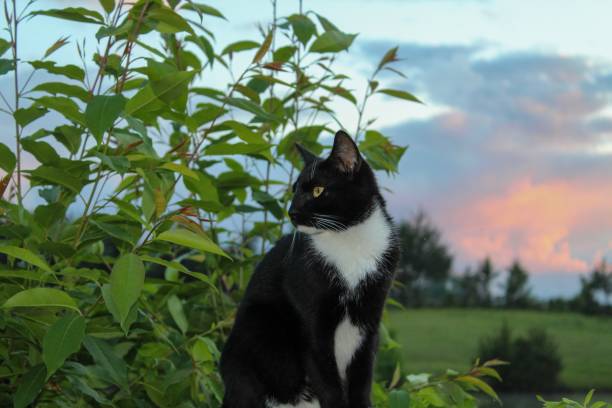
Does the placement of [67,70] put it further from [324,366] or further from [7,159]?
[324,366]

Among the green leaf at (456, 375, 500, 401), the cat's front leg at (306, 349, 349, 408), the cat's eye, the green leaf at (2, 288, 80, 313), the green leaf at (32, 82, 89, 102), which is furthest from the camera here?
the green leaf at (456, 375, 500, 401)

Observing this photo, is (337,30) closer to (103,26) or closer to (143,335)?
(103,26)

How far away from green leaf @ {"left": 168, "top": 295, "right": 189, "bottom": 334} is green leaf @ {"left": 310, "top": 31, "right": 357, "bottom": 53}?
1.46 metres

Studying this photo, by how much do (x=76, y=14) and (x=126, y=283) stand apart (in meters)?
1.29

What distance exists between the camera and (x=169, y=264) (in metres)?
2.52

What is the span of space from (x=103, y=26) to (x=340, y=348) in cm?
163

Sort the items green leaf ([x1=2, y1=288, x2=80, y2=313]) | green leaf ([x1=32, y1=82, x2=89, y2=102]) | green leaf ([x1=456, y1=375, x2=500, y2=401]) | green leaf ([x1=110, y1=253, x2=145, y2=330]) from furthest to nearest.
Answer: green leaf ([x1=456, y1=375, x2=500, y2=401]), green leaf ([x1=32, y1=82, x2=89, y2=102]), green leaf ([x1=2, y1=288, x2=80, y2=313]), green leaf ([x1=110, y1=253, x2=145, y2=330])

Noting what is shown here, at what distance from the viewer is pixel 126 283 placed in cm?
233

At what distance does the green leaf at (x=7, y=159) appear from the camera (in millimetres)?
2964

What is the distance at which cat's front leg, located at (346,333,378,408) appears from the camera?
115 inches

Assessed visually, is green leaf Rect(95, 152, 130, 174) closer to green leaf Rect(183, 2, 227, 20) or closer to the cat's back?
the cat's back

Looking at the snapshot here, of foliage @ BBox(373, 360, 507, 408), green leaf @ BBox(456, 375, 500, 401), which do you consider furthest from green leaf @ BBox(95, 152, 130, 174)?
green leaf @ BBox(456, 375, 500, 401)

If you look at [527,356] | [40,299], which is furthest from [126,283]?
[527,356]

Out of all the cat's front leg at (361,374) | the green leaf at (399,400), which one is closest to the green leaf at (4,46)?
the cat's front leg at (361,374)
